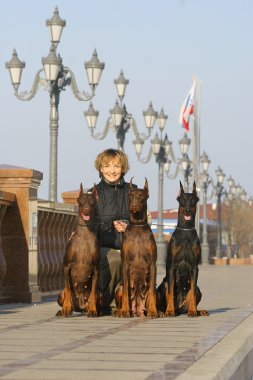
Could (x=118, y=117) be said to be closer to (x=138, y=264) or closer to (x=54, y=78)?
(x=54, y=78)

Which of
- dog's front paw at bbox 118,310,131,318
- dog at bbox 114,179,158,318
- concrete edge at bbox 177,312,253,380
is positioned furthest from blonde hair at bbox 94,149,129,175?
concrete edge at bbox 177,312,253,380

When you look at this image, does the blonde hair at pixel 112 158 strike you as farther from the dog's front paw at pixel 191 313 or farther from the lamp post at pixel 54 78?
the lamp post at pixel 54 78

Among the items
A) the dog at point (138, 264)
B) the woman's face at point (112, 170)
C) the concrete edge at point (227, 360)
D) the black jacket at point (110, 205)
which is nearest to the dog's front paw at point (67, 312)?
the dog at point (138, 264)

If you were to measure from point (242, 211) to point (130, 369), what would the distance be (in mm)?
117034

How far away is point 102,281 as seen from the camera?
41.6 ft

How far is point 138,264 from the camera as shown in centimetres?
1197

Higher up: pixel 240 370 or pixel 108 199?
pixel 108 199

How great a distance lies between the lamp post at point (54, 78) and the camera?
26359 mm

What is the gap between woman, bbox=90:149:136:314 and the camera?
1244 centimetres

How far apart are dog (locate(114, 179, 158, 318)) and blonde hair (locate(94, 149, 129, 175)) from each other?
646mm

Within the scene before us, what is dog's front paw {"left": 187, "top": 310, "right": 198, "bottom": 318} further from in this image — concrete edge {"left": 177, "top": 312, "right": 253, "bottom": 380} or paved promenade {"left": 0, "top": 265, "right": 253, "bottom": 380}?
concrete edge {"left": 177, "top": 312, "right": 253, "bottom": 380}

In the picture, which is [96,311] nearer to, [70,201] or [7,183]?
[7,183]

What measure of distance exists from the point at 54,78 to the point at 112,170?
14.7m

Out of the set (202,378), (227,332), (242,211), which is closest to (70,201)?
(227,332)
